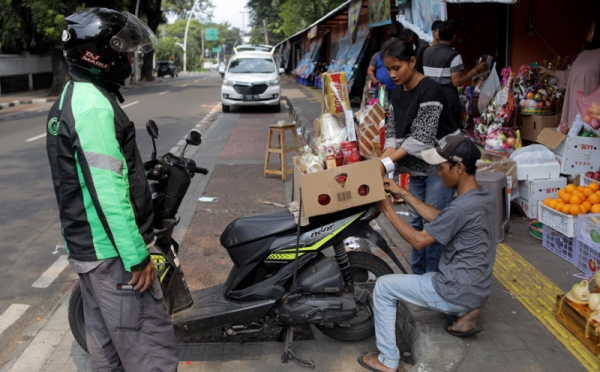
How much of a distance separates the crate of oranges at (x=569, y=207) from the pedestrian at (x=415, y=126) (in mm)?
1184

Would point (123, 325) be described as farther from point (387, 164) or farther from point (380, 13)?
point (380, 13)

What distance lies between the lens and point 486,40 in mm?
8891

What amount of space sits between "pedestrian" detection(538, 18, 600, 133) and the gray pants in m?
4.78

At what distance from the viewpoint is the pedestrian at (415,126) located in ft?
11.8

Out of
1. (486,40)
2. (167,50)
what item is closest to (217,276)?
(486,40)

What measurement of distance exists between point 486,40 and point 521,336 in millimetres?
6596

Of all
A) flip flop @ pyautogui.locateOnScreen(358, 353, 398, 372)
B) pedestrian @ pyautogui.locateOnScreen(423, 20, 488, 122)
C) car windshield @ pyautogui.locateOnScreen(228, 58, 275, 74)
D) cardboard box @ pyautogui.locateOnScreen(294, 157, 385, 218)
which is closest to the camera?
cardboard box @ pyautogui.locateOnScreen(294, 157, 385, 218)

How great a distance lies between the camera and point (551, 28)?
757 centimetres

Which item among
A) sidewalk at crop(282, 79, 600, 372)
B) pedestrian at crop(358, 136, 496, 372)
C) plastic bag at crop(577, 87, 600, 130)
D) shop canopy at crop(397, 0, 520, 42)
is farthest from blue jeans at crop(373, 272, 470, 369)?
shop canopy at crop(397, 0, 520, 42)

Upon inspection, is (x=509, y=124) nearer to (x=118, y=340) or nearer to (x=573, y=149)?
(x=573, y=149)

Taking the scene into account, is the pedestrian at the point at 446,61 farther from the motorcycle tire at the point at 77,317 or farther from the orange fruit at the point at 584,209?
the motorcycle tire at the point at 77,317

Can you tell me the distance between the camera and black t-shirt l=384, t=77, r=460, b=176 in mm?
3684

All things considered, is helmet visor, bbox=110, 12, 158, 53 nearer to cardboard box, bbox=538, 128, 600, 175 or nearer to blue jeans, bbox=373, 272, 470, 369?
blue jeans, bbox=373, 272, 470, 369

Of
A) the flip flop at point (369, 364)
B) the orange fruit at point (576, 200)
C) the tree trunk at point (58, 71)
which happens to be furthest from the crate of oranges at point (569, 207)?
the tree trunk at point (58, 71)
